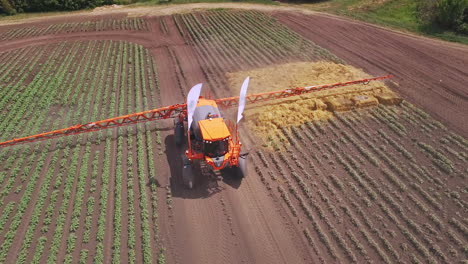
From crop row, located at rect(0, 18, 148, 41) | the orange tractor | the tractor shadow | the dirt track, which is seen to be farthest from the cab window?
crop row, located at rect(0, 18, 148, 41)

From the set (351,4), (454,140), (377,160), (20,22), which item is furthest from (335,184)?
(20,22)

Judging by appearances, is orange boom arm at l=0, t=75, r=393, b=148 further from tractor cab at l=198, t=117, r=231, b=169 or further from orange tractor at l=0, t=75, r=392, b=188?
tractor cab at l=198, t=117, r=231, b=169

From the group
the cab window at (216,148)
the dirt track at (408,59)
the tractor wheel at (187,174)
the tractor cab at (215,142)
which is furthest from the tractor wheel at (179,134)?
the dirt track at (408,59)

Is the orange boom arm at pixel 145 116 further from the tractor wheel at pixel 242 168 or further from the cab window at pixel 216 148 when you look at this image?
the tractor wheel at pixel 242 168

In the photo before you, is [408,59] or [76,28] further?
[76,28]

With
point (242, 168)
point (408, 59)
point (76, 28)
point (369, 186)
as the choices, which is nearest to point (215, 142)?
point (242, 168)

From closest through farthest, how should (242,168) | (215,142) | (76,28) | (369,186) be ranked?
(215,142) → (242,168) → (369,186) → (76,28)

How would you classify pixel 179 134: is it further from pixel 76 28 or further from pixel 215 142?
pixel 76 28
